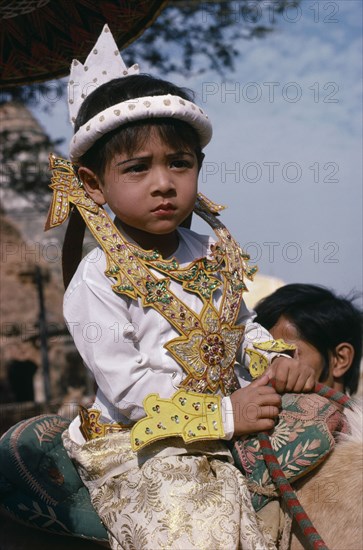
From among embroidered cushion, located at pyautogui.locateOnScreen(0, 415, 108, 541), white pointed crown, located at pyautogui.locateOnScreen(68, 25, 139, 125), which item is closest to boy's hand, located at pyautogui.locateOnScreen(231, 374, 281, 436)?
embroidered cushion, located at pyautogui.locateOnScreen(0, 415, 108, 541)

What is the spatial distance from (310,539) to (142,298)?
0.85m

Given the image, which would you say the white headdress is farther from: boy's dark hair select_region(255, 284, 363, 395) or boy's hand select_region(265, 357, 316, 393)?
boy's dark hair select_region(255, 284, 363, 395)

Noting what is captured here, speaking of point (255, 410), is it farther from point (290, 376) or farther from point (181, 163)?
point (181, 163)

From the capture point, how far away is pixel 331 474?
2.29m

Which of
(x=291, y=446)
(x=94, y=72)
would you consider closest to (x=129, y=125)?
(x=94, y=72)

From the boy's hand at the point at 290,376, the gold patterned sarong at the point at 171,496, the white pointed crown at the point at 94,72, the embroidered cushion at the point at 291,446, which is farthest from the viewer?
the white pointed crown at the point at 94,72

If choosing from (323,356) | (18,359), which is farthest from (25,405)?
(323,356)

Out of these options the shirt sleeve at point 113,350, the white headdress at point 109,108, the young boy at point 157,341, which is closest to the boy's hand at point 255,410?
the young boy at point 157,341

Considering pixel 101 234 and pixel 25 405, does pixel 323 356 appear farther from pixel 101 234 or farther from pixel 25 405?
pixel 25 405

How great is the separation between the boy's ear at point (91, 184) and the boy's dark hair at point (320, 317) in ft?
5.09

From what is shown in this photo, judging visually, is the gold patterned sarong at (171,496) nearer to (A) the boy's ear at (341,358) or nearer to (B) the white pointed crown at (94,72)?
(B) the white pointed crown at (94,72)

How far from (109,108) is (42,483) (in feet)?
4.04

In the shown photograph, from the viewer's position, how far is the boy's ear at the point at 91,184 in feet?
8.39

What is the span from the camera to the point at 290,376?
2.38 meters
